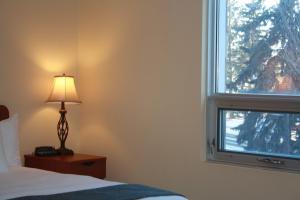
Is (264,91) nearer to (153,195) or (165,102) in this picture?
(165,102)

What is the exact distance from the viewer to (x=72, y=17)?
161 inches

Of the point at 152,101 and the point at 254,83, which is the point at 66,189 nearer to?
the point at 152,101

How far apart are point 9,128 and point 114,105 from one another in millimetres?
947

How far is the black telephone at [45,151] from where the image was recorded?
3.68 meters

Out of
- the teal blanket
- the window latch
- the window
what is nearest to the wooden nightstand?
the window

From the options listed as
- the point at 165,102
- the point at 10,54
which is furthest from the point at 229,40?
the point at 10,54

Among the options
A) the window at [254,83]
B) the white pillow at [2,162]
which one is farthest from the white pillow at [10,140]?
the window at [254,83]

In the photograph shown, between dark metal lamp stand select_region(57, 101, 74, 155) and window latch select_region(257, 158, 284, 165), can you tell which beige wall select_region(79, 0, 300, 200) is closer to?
window latch select_region(257, 158, 284, 165)

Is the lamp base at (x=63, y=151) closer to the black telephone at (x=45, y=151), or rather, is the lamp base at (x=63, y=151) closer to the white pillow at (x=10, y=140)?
the black telephone at (x=45, y=151)

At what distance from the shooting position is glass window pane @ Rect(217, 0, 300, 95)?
121 inches

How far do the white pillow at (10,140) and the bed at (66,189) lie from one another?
1.12ft

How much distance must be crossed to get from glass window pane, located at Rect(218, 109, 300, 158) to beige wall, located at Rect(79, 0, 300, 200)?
0.16 m

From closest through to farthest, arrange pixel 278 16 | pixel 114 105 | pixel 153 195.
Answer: pixel 153 195
pixel 278 16
pixel 114 105

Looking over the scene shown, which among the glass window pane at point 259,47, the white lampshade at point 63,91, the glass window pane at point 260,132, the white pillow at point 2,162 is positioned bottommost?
the white pillow at point 2,162
